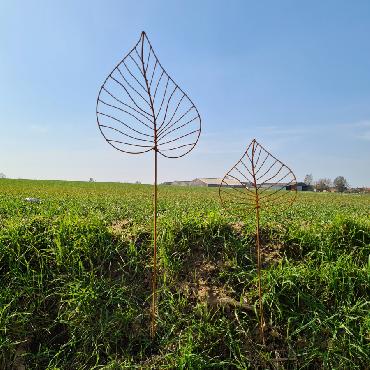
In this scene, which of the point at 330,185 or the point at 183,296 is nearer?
the point at 183,296

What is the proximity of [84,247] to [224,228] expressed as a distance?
1.92 m

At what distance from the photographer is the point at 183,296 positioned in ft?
15.1

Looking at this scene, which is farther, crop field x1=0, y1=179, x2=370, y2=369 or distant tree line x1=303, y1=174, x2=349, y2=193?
distant tree line x1=303, y1=174, x2=349, y2=193

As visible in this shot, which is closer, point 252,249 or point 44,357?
point 44,357

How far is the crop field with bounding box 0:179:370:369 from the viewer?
13.3 feet

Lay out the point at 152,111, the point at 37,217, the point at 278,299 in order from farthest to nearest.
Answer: the point at 37,217, the point at 278,299, the point at 152,111

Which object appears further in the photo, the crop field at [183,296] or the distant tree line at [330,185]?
the distant tree line at [330,185]

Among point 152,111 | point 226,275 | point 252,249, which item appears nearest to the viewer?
point 152,111

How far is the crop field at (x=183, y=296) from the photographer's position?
4.05 m

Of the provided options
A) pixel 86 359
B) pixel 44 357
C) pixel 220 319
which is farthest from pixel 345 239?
pixel 44 357

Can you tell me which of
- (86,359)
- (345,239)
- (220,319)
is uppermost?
(345,239)

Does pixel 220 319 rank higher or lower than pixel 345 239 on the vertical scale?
lower

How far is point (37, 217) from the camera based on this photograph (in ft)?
18.6

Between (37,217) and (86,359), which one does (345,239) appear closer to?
(86,359)
